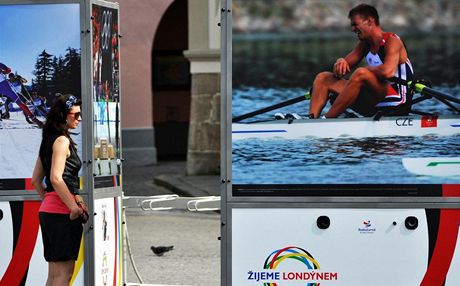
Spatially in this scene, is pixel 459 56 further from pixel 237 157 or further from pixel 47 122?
pixel 47 122

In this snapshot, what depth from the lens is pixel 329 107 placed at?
6.99 m

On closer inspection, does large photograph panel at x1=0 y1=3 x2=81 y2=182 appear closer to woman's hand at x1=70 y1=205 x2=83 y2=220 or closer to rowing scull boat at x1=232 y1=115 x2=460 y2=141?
woman's hand at x1=70 y1=205 x2=83 y2=220

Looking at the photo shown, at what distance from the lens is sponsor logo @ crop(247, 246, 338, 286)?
7070 mm

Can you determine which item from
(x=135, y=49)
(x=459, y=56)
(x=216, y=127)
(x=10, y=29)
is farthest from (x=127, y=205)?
(x=135, y=49)

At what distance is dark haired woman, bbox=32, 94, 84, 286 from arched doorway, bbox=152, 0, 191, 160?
71.4ft

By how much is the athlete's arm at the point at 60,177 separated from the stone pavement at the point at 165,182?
38.1 ft

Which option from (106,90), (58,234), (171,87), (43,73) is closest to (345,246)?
(58,234)

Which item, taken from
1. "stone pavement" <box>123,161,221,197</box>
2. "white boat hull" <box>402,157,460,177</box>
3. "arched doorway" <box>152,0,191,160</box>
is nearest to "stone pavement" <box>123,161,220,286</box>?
"stone pavement" <box>123,161,221,197</box>

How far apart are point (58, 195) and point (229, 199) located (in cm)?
119

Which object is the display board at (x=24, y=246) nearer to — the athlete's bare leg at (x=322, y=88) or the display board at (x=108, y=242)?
the display board at (x=108, y=242)

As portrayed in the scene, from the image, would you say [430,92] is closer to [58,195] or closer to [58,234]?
[58,195]

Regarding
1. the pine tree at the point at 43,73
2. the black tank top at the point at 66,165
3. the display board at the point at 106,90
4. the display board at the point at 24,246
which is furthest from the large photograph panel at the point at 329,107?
the display board at the point at 24,246

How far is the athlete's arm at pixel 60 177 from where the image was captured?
24.1 feet

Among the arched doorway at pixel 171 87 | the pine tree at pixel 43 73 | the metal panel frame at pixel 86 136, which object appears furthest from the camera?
the arched doorway at pixel 171 87
